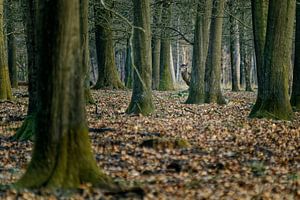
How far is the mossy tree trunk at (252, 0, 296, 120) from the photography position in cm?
1420

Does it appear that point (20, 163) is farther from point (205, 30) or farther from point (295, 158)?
point (205, 30)

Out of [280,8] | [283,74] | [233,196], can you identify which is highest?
[280,8]

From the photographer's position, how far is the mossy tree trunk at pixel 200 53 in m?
20.3

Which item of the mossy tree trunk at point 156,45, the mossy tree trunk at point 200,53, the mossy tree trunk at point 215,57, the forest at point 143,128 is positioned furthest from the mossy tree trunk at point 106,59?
the mossy tree trunk at point 215,57

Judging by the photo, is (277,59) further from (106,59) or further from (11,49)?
(11,49)

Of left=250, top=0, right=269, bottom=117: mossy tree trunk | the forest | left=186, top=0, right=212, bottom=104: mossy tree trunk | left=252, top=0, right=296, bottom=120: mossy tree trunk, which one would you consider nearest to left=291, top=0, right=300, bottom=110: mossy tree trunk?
the forest

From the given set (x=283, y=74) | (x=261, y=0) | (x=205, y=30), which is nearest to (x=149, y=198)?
(x=283, y=74)

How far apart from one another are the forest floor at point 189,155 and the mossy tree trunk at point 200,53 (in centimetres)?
418

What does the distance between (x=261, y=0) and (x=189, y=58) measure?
5476 centimetres

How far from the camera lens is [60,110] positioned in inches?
278

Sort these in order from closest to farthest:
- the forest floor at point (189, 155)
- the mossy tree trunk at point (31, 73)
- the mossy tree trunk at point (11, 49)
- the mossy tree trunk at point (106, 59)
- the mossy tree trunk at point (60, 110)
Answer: the mossy tree trunk at point (60, 110) < the forest floor at point (189, 155) < the mossy tree trunk at point (31, 73) < the mossy tree trunk at point (106, 59) < the mossy tree trunk at point (11, 49)

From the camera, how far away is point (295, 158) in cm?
998

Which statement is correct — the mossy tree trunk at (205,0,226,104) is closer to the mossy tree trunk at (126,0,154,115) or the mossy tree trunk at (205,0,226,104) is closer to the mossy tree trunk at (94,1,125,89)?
the mossy tree trunk at (126,0,154,115)

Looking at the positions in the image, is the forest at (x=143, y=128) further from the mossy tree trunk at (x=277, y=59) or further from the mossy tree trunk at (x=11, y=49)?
the mossy tree trunk at (x=11, y=49)
